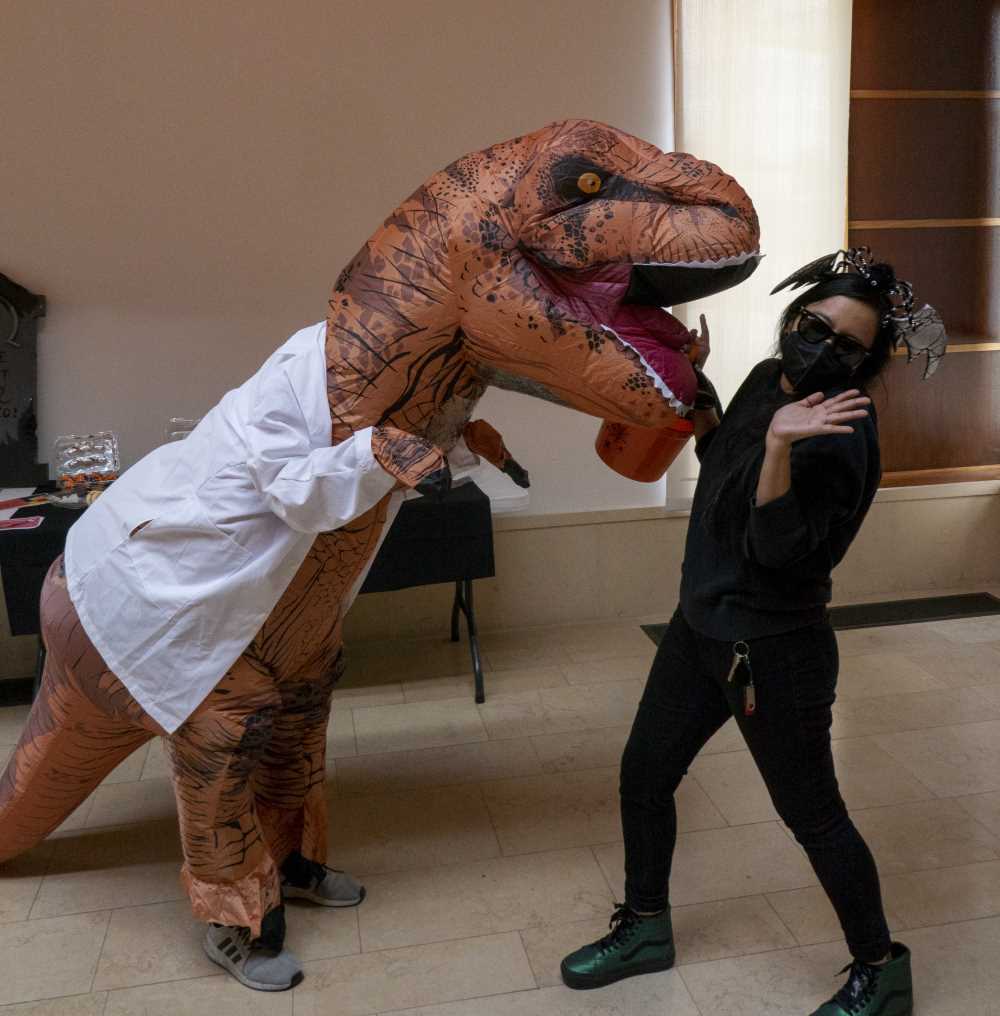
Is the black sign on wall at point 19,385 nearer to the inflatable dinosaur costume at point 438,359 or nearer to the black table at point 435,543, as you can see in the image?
the black table at point 435,543

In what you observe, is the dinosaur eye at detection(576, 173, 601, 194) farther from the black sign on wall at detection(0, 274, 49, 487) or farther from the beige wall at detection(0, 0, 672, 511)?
the black sign on wall at detection(0, 274, 49, 487)

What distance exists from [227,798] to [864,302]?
1332 millimetres

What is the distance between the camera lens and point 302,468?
155cm

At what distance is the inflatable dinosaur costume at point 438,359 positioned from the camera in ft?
4.89

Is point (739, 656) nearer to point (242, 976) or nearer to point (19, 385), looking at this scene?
point (242, 976)

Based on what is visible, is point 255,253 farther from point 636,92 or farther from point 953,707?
point 953,707

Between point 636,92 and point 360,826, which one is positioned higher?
point 636,92

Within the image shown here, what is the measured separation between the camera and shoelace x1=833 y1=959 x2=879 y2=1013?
5.58 feet

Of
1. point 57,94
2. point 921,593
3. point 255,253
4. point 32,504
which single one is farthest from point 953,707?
Answer: point 57,94

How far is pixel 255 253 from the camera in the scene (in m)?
3.32

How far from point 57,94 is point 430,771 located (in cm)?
229

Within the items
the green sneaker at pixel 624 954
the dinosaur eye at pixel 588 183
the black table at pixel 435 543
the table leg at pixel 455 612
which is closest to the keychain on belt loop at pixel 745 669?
the green sneaker at pixel 624 954

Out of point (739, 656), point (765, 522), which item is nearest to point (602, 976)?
point (739, 656)

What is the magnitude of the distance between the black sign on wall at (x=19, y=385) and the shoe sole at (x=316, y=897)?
176cm
